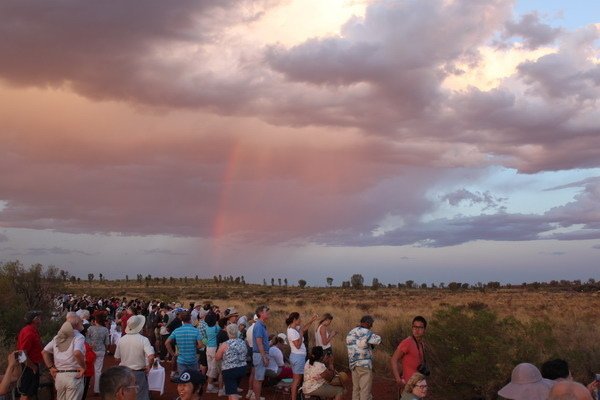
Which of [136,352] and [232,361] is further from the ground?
[136,352]

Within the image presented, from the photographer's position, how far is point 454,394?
14133 mm

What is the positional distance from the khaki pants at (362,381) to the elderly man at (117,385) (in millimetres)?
6854

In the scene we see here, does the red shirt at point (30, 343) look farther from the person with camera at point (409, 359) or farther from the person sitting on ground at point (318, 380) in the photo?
the person with camera at point (409, 359)

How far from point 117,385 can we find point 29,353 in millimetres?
6641

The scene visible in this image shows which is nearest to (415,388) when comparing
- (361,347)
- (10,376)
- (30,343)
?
(361,347)

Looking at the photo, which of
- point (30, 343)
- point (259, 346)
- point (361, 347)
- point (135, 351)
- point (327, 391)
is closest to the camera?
point (135, 351)

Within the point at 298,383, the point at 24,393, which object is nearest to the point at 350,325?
the point at 298,383

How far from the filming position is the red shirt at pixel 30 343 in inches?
396

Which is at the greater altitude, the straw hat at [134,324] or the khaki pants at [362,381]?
the straw hat at [134,324]

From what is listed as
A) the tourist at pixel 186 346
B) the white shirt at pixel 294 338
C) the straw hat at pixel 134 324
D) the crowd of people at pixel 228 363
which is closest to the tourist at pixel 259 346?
the crowd of people at pixel 228 363

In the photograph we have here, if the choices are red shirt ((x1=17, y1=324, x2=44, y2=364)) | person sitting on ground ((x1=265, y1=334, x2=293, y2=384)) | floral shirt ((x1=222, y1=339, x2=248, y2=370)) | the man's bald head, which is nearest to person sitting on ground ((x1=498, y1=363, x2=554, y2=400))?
the man's bald head

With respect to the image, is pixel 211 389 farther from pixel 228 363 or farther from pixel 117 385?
pixel 117 385

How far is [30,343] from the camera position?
10156mm

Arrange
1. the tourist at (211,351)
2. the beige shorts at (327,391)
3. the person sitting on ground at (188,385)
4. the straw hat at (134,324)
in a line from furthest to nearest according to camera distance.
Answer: the tourist at (211,351) → the beige shorts at (327,391) → the straw hat at (134,324) → the person sitting on ground at (188,385)
